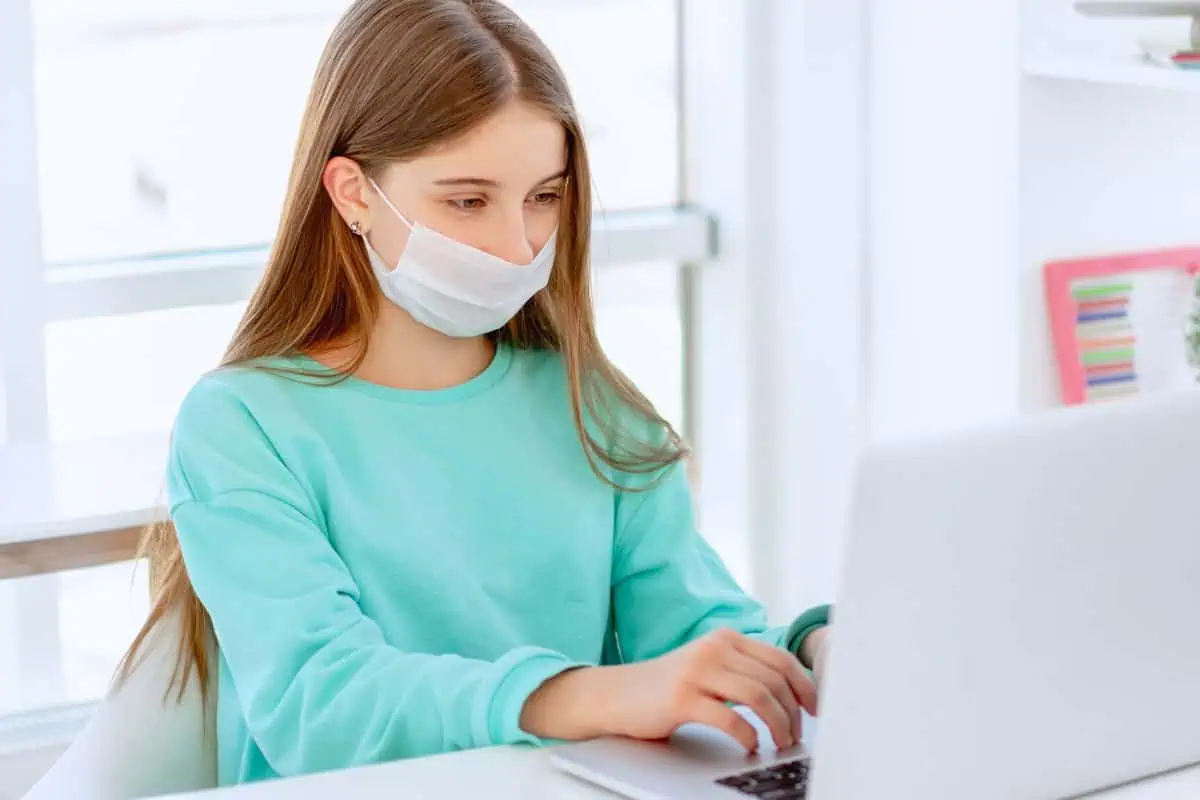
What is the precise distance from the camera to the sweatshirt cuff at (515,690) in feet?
3.83

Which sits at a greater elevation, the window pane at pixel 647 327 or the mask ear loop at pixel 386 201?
the mask ear loop at pixel 386 201

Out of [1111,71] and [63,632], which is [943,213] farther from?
[63,632]

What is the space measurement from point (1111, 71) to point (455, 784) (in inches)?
42.0

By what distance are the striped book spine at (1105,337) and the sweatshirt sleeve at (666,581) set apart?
0.70 m

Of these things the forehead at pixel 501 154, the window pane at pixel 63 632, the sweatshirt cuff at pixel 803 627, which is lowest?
the window pane at pixel 63 632

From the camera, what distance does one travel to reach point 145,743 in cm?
132

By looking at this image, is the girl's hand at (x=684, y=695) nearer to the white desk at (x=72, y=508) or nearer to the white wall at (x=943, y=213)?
the white desk at (x=72, y=508)

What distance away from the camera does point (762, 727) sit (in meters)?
1.22

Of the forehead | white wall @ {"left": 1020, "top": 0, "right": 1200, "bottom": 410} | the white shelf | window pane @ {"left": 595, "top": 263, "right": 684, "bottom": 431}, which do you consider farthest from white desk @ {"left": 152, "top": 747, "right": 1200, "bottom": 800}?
window pane @ {"left": 595, "top": 263, "right": 684, "bottom": 431}

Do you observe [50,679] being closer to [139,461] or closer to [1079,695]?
[139,461]

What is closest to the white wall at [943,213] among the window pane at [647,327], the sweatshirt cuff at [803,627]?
the window pane at [647,327]

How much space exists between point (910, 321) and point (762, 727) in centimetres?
113

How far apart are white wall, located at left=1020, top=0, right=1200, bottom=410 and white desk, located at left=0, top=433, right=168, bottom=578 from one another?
96cm

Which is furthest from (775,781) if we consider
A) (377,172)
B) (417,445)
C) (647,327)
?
(647,327)
